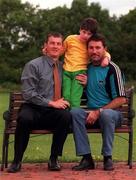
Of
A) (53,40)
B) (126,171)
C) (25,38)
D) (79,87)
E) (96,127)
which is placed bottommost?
(126,171)

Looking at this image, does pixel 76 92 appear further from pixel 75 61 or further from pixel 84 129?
pixel 84 129

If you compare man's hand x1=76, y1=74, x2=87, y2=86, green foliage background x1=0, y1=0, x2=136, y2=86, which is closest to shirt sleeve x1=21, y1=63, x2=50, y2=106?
man's hand x1=76, y1=74, x2=87, y2=86

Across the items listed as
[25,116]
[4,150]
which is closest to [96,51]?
[25,116]

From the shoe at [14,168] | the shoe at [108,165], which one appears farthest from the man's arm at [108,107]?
the shoe at [14,168]

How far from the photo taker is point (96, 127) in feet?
25.9

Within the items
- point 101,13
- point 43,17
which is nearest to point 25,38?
point 43,17

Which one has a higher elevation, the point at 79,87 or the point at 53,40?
the point at 53,40

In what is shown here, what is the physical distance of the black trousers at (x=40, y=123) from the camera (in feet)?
24.8

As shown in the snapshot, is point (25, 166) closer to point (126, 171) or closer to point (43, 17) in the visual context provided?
point (126, 171)

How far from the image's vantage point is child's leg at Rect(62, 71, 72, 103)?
7852mm

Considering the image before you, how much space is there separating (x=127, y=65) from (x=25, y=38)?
9.21 meters

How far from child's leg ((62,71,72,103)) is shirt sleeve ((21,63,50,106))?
28cm

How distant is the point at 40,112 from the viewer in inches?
302

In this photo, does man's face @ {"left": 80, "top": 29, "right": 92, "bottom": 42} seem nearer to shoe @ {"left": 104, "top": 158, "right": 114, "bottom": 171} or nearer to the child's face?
the child's face
